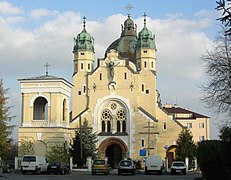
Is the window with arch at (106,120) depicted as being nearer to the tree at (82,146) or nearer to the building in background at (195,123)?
the tree at (82,146)

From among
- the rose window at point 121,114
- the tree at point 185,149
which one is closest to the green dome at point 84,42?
the rose window at point 121,114

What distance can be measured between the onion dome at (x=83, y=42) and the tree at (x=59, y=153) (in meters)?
23.1

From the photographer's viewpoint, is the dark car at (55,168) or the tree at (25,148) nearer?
the dark car at (55,168)

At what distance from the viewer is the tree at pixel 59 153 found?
60.7m

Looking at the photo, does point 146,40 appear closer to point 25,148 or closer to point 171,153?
point 171,153

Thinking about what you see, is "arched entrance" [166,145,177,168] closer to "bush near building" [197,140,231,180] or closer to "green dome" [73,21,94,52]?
"green dome" [73,21,94,52]

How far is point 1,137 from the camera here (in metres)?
58.1

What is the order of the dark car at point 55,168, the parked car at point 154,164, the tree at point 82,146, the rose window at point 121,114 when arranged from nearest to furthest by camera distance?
the dark car at point 55,168, the parked car at point 154,164, the tree at point 82,146, the rose window at point 121,114

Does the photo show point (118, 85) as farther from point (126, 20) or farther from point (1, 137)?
point (1, 137)

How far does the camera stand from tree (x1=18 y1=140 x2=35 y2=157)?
6212 centimetres

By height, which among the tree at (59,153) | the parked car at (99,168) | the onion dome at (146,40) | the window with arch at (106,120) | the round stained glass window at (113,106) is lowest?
the parked car at (99,168)

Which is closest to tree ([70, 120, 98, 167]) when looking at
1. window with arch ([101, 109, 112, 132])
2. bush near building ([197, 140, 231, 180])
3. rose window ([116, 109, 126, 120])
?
window with arch ([101, 109, 112, 132])

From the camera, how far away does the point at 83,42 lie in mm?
81312

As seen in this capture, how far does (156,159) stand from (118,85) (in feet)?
90.0
